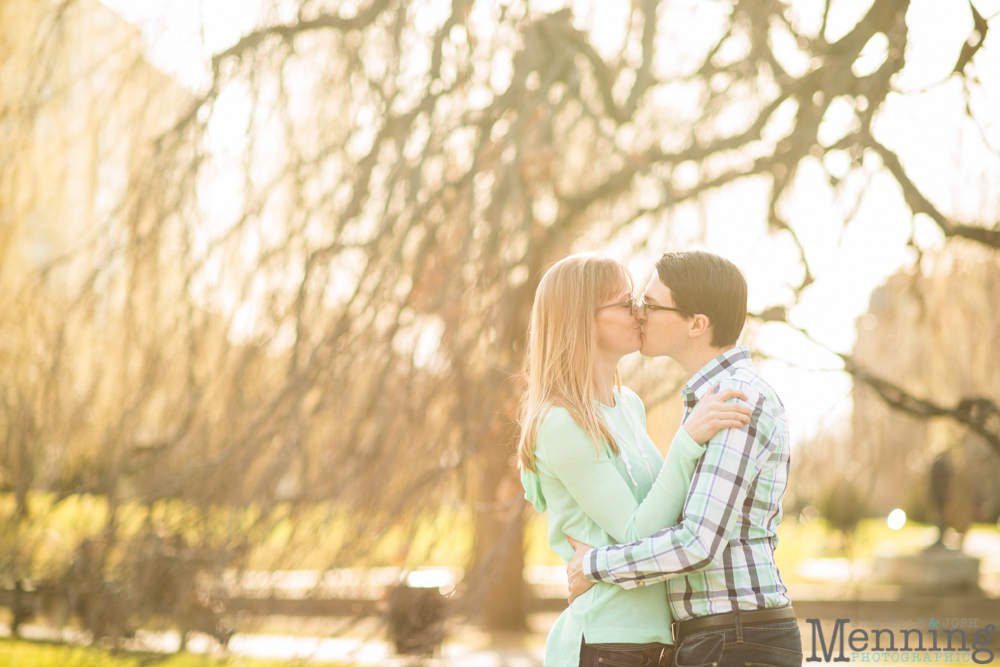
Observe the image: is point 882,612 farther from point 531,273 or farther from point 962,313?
point 531,273

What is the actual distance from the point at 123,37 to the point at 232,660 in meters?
2.89

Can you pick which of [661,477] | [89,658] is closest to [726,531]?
[661,477]

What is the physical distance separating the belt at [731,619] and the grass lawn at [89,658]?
5.15 ft

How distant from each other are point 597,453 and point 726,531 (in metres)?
0.26

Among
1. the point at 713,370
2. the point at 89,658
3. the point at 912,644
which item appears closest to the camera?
the point at 713,370

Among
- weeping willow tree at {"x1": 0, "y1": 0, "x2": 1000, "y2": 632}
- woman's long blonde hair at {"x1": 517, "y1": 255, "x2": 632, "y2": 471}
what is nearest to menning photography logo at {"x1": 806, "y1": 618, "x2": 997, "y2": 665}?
weeping willow tree at {"x1": 0, "y1": 0, "x2": 1000, "y2": 632}

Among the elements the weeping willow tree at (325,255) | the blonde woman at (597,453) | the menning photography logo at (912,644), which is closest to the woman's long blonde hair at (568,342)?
the blonde woman at (597,453)

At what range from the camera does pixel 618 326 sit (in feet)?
5.39

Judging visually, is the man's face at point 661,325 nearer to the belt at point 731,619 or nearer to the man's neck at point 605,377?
the man's neck at point 605,377

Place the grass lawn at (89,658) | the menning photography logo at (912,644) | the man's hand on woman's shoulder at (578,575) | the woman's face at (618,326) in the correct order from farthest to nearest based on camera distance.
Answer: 1. the menning photography logo at (912,644)
2. the grass lawn at (89,658)
3. the woman's face at (618,326)
4. the man's hand on woman's shoulder at (578,575)

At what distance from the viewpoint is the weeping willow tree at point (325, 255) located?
2963mm

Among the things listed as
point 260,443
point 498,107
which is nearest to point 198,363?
point 260,443

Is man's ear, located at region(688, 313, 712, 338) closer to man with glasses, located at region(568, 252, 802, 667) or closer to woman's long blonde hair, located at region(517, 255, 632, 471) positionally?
man with glasses, located at region(568, 252, 802, 667)

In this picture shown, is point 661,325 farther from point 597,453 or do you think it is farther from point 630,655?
point 630,655
